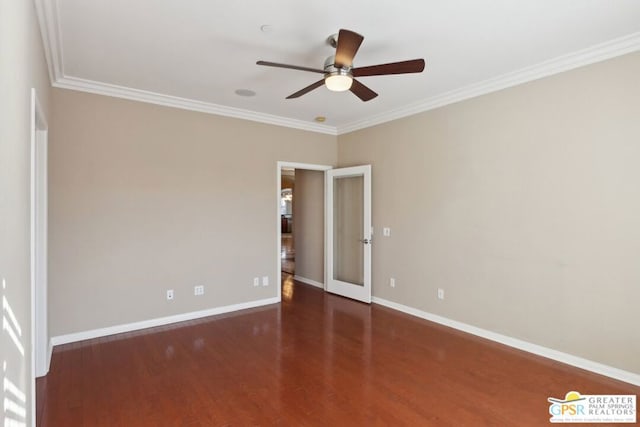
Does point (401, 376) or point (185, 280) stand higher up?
point (185, 280)

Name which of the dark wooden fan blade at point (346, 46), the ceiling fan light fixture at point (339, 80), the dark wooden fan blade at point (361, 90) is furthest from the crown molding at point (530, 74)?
the dark wooden fan blade at point (346, 46)

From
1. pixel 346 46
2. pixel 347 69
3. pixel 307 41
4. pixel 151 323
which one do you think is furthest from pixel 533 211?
pixel 151 323

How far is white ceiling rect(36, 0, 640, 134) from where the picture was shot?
237cm

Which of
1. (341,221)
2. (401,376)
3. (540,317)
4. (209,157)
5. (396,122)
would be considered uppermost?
(396,122)

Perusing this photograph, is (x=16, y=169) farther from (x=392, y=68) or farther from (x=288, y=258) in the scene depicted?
(x=288, y=258)

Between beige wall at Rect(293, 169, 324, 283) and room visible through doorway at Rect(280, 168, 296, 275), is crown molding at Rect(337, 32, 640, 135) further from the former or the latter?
room visible through doorway at Rect(280, 168, 296, 275)

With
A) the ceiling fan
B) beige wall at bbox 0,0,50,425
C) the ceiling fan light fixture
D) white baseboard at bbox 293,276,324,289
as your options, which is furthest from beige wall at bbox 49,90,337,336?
the ceiling fan light fixture

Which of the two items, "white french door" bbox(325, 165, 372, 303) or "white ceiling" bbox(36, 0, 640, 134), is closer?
"white ceiling" bbox(36, 0, 640, 134)

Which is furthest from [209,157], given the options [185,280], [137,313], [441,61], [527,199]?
[527,199]

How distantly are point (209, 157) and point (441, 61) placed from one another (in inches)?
117

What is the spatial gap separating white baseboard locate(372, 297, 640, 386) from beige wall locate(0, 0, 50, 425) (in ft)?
12.7

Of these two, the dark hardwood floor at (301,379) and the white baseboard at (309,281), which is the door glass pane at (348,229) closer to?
the white baseboard at (309,281)

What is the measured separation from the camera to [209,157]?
4.49 metres

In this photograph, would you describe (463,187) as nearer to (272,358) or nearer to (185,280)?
(272,358)
